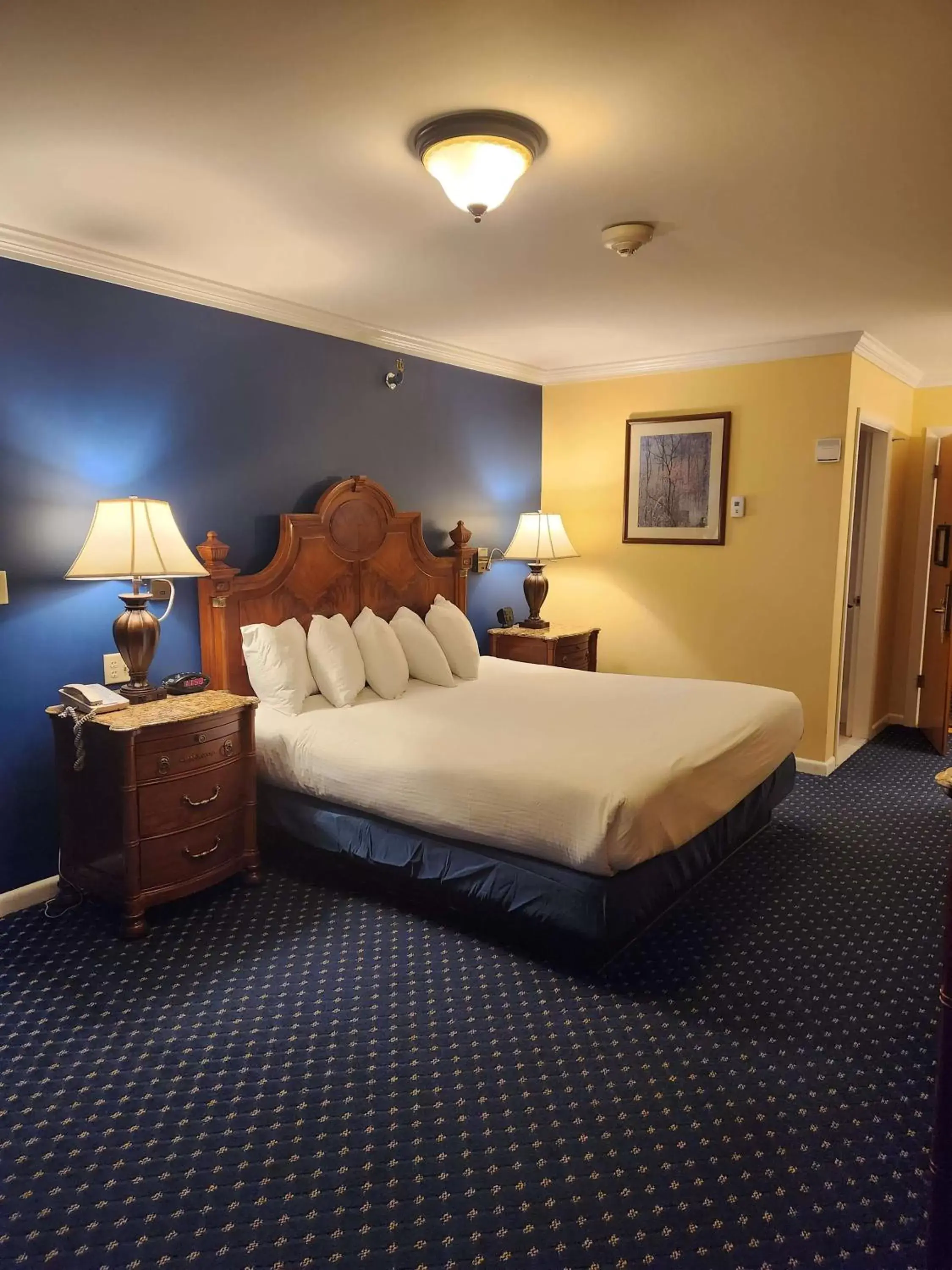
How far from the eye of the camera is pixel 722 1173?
6.04 ft

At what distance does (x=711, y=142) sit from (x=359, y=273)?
163 centimetres

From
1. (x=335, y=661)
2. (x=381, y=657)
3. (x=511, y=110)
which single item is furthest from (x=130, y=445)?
(x=511, y=110)

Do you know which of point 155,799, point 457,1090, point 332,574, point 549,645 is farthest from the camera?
point 549,645

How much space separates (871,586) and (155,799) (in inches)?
178

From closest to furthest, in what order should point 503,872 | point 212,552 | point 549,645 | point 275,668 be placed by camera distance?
point 503,872, point 212,552, point 275,668, point 549,645

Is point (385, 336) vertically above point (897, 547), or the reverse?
point (385, 336)

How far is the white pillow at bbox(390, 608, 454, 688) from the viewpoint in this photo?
414 cm

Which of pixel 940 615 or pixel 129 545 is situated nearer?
pixel 129 545

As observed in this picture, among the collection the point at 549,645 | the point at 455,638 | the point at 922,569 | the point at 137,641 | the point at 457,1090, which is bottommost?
the point at 457,1090

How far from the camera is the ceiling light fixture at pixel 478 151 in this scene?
6.65 feet

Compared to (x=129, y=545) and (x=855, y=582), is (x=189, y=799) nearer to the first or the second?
(x=129, y=545)

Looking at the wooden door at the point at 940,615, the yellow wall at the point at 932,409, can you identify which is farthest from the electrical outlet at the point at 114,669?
the yellow wall at the point at 932,409

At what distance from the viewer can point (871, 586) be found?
5.25 meters

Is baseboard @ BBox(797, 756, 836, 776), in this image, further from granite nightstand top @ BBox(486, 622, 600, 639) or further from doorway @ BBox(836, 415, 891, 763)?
granite nightstand top @ BBox(486, 622, 600, 639)
